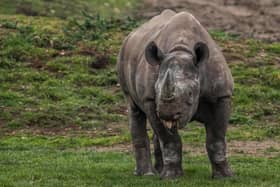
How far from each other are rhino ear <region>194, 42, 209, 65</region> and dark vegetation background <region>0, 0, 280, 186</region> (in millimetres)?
1609

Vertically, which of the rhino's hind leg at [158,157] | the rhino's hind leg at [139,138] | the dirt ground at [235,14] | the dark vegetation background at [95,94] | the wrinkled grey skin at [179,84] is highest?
the wrinkled grey skin at [179,84]

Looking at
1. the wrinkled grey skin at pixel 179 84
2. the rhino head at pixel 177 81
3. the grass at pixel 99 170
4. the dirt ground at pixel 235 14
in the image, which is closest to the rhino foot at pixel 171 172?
the wrinkled grey skin at pixel 179 84

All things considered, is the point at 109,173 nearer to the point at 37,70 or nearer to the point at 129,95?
the point at 129,95

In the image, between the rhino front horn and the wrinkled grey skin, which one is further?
the wrinkled grey skin

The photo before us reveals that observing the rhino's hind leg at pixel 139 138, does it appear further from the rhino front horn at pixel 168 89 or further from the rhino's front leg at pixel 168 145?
the rhino front horn at pixel 168 89

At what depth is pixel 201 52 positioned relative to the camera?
1200 centimetres

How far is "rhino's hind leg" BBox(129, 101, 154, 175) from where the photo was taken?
14055 mm

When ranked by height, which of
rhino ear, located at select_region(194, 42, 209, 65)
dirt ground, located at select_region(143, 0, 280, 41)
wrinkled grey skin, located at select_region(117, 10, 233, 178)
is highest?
rhino ear, located at select_region(194, 42, 209, 65)

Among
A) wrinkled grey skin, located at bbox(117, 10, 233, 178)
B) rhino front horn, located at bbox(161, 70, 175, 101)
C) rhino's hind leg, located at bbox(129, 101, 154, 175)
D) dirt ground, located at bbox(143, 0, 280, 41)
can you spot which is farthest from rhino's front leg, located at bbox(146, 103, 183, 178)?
dirt ground, located at bbox(143, 0, 280, 41)

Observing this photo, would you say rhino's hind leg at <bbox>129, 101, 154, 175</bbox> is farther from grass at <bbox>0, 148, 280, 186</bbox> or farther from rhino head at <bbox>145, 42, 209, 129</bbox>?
rhino head at <bbox>145, 42, 209, 129</bbox>

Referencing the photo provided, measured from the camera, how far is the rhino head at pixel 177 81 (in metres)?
11.6

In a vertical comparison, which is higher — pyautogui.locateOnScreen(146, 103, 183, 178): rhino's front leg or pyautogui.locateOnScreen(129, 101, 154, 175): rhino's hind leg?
pyautogui.locateOnScreen(146, 103, 183, 178): rhino's front leg

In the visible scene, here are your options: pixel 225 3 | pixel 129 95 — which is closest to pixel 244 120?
pixel 129 95

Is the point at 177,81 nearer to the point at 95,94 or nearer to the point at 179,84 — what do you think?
the point at 179,84
